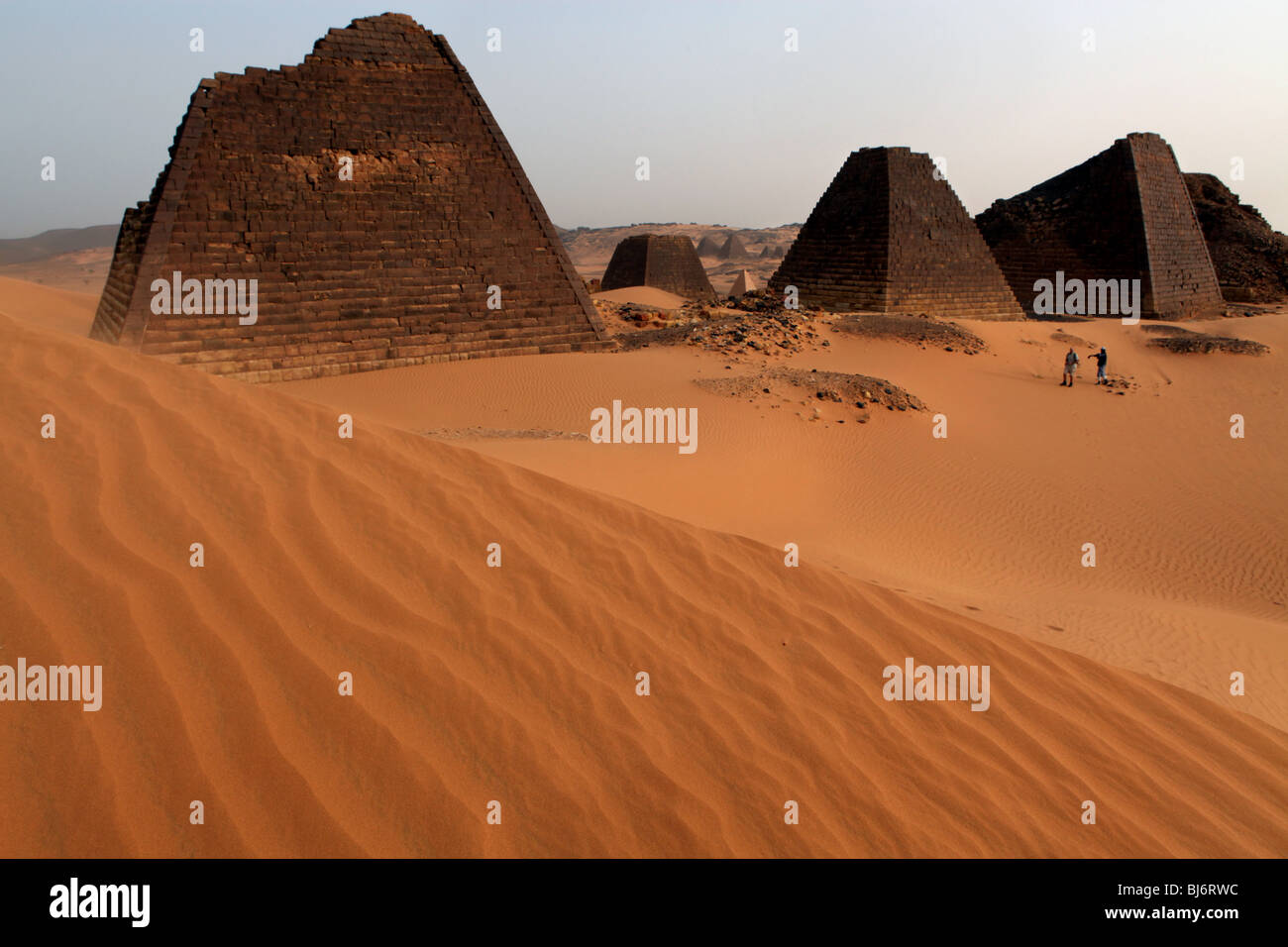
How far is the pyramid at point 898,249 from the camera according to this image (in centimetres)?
1988

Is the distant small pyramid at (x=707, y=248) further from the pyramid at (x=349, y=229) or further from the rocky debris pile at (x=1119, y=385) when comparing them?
the pyramid at (x=349, y=229)

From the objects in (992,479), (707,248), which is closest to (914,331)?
(992,479)

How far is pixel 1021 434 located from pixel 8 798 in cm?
1253

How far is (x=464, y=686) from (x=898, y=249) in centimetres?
2019

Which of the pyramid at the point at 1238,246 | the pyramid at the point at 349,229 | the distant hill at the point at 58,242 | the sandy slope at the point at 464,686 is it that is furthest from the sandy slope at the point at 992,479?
the distant hill at the point at 58,242

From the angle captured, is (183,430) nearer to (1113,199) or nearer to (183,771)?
(183,771)

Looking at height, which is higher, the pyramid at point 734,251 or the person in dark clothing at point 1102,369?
the pyramid at point 734,251

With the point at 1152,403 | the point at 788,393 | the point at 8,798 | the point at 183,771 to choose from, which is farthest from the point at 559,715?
the point at 1152,403

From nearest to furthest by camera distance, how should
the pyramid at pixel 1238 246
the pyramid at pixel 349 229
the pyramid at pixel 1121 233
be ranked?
the pyramid at pixel 349 229, the pyramid at pixel 1121 233, the pyramid at pixel 1238 246

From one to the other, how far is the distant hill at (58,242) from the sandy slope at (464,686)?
121 meters

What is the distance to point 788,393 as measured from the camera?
36.2 ft

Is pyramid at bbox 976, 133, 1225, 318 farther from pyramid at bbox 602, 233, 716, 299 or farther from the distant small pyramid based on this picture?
the distant small pyramid

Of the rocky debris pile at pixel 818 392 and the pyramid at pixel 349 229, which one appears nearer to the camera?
the rocky debris pile at pixel 818 392

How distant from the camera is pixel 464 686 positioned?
2197 millimetres
